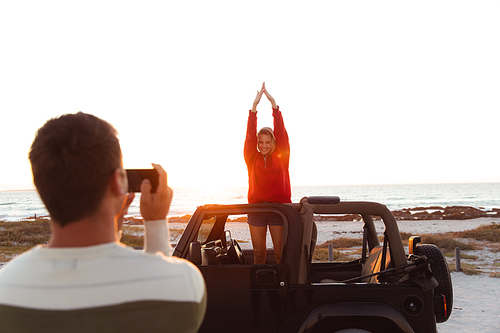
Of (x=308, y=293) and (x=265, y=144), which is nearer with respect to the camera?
(x=308, y=293)

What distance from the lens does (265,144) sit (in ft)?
14.1

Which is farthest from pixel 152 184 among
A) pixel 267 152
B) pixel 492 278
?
pixel 492 278

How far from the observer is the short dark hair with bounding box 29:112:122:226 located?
0.83 m

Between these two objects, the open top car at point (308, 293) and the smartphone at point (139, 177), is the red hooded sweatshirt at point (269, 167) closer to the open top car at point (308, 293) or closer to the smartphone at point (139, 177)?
the open top car at point (308, 293)

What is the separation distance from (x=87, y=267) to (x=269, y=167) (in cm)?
350

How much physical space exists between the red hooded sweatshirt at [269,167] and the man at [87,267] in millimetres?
3294

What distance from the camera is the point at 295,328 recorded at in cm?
291

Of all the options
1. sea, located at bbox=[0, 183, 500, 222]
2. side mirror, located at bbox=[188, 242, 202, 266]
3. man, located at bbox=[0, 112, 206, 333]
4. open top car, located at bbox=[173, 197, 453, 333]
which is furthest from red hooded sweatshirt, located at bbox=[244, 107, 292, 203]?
sea, located at bbox=[0, 183, 500, 222]

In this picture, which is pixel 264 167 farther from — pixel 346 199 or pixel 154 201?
pixel 346 199

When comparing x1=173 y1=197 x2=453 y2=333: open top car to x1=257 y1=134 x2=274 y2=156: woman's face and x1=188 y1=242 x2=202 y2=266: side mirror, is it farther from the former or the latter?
x1=257 y1=134 x2=274 y2=156: woman's face

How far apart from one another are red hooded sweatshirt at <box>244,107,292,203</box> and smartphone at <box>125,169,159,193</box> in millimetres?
3135

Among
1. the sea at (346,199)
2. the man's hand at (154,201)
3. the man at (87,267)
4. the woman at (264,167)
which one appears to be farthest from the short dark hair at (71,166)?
the sea at (346,199)

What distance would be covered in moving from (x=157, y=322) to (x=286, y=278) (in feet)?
7.49

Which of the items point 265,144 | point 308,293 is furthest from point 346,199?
point 308,293
